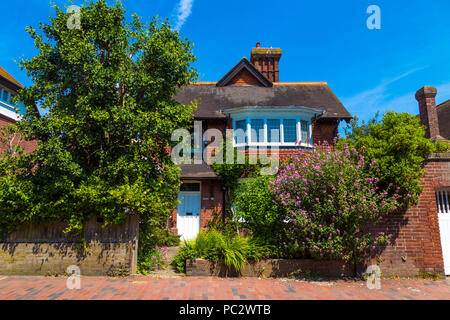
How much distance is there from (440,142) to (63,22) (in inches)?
441

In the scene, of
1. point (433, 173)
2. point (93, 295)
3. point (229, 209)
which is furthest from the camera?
point (229, 209)

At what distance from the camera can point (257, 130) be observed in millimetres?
13797

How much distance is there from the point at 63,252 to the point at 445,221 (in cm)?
1045

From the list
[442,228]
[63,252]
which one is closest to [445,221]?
[442,228]

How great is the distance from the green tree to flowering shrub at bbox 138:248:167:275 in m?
0.35

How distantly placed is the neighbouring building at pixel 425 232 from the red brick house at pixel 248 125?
5.12 metres

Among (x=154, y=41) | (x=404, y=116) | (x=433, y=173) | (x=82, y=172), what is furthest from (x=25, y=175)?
(x=433, y=173)

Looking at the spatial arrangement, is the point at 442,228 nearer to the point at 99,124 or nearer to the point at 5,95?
the point at 99,124

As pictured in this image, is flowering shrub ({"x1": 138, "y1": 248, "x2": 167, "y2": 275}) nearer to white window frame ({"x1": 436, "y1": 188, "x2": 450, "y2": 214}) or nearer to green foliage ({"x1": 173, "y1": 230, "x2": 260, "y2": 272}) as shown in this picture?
green foliage ({"x1": 173, "y1": 230, "x2": 260, "y2": 272})

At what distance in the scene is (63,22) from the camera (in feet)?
24.9

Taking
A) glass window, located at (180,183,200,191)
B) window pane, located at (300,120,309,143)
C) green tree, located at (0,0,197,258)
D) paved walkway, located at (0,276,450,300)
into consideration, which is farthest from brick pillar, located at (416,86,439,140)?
glass window, located at (180,183,200,191)

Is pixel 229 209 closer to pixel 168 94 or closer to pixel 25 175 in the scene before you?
pixel 168 94

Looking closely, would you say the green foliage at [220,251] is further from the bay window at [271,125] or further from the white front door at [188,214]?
the bay window at [271,125]

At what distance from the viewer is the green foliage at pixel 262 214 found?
800cm
